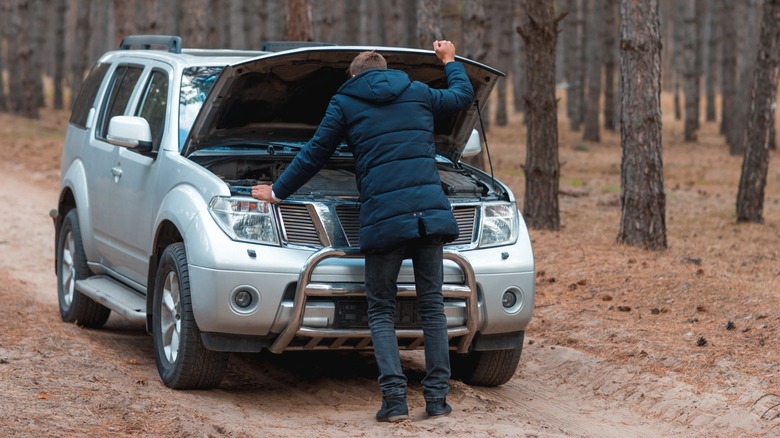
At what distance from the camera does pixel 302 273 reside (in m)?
6.06

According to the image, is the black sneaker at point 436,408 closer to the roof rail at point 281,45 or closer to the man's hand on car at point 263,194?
the man's hand on car at point 263,194

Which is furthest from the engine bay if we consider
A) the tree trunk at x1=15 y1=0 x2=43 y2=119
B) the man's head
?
the tree trunk at x1=15 y1=0 x2=43 y2=119

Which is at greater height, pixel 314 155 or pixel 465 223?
pixel 314 155

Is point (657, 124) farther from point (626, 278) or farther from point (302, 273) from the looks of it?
point (302, 273)

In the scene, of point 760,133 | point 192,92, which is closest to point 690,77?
point 760,133

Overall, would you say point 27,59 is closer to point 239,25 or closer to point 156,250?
point 239,25

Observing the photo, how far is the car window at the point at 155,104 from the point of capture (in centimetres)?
751

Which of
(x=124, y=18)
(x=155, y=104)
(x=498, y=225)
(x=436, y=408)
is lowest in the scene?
(x=436, y=408)

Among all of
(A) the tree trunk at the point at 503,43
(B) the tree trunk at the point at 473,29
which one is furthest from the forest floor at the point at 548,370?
(A) the tree trunk at the point at 503,43

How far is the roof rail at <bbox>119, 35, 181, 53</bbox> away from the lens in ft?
27.1

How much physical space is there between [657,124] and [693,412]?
5.67 meters

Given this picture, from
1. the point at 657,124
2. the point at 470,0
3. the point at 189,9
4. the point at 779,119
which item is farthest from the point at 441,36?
the point at 779,119

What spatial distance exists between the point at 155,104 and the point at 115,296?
137 centimetres

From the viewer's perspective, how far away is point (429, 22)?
16.0m
